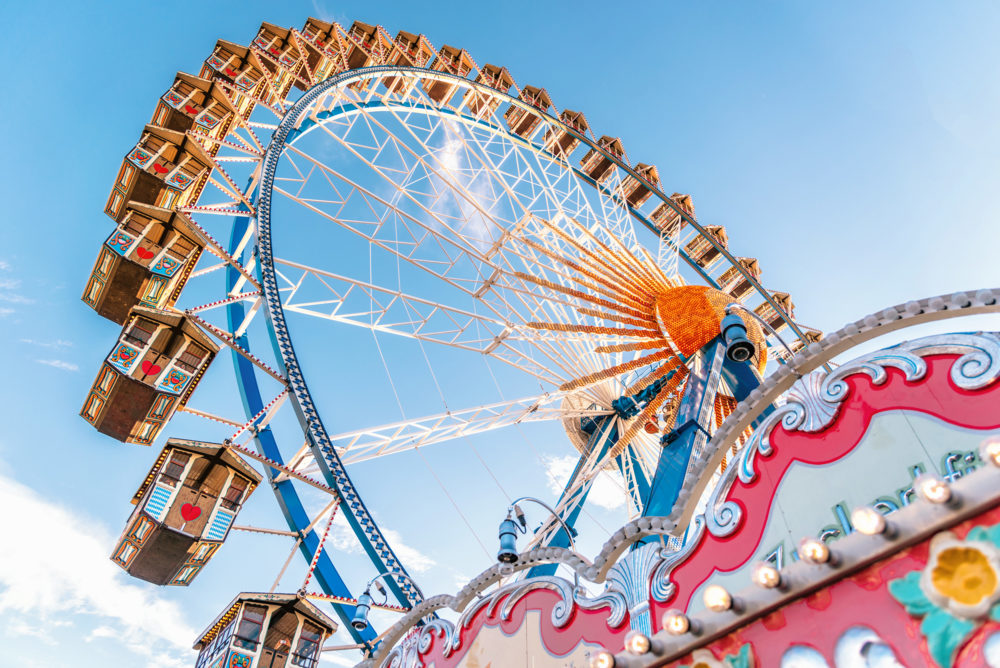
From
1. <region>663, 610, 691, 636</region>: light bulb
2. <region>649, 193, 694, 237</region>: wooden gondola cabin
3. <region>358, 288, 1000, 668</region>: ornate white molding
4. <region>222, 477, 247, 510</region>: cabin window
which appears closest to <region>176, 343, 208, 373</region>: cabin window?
<region>222, 477, 247, 510</region>: cabin window

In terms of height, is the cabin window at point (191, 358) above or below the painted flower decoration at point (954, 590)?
below

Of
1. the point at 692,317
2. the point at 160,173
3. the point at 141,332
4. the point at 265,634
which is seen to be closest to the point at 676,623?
the point at 265,634

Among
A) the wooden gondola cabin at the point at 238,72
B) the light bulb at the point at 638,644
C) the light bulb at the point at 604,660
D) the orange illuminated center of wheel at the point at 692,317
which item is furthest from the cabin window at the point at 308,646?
the wooden gondola cabin at the point at 238,72

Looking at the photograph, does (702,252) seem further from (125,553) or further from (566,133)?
(125,553)

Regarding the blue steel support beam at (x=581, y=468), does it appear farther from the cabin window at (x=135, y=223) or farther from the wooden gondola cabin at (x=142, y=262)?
the cabin window at (x=135, y=223)

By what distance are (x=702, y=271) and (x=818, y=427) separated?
12.7 metres

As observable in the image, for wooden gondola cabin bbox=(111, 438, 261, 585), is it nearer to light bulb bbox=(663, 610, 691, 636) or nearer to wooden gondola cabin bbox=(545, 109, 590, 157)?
light bulb bbox=(663, 610, 691, 636)

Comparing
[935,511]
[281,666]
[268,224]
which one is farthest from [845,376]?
[268,224]

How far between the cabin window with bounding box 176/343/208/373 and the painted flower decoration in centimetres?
698

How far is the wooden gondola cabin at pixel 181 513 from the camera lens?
6.04 metres

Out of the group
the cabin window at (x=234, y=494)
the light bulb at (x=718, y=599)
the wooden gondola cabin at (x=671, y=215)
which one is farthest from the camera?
the wooden gondola cabin at (x=671, y=215)

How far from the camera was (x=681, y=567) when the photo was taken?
3.15 meters

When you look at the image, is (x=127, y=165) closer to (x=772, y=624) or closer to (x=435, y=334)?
(x=435, y=334)

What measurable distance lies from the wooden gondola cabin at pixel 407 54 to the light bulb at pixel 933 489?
41.3ft
